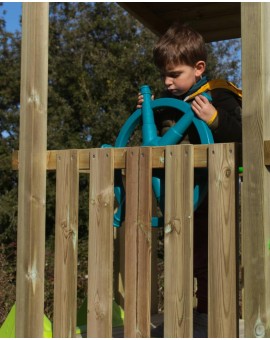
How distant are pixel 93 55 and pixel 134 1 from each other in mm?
7901

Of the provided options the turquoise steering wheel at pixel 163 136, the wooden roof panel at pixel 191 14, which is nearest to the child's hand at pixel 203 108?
the turquoise steering wheel at pixel 163 136

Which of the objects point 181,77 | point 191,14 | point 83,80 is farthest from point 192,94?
point 83,80

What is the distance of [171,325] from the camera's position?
8.43ft

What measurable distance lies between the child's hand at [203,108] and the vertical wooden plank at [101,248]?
1.64 ft

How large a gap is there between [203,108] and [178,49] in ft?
1.83

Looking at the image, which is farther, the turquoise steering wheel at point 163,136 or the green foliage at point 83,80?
the green foliage at point 83,80

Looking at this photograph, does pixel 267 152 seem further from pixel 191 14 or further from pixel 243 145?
pixel 191 14

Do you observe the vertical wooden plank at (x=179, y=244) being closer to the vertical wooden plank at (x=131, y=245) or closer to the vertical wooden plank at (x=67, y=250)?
the vertical wooden plank at (x=131, y=245)

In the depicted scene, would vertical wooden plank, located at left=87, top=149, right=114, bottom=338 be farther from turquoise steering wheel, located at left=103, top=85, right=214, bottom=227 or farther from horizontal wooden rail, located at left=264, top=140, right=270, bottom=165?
horizontal wooden rail, located at left=264, top=140, right=270, bottom=165

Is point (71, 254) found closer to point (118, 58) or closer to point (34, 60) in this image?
point (34, 60)

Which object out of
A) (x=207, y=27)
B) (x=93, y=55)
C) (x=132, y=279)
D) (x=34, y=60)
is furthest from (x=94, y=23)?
(x=132, y=279)

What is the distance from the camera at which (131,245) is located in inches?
107

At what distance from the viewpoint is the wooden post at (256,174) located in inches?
92.4

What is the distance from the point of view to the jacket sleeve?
2857mm
